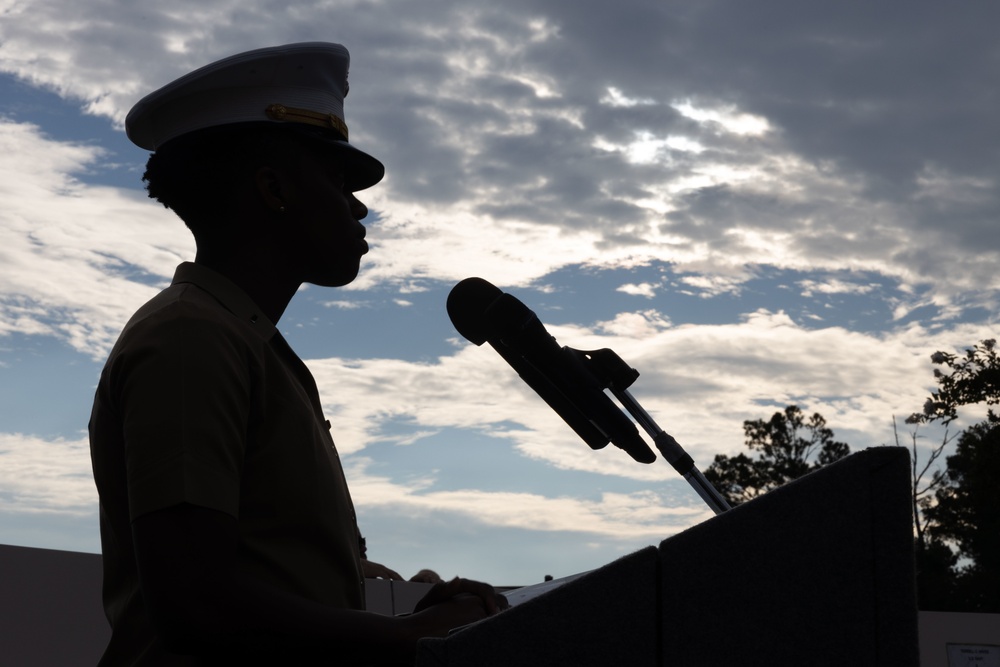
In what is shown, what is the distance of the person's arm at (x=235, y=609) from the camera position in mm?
1676

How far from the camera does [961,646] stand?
13.8 meters

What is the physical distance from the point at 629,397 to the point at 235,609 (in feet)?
3.91

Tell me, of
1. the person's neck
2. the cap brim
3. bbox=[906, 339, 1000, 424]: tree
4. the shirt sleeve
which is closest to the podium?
the shirt sleeve

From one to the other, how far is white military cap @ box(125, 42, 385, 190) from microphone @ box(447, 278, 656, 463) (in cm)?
48

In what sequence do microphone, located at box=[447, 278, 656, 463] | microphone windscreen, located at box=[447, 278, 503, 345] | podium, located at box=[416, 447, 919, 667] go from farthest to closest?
microphone windscreen, located at box=[447, 278, 503, 345] → microphone, located at box=[447, 278, 656, 463] → podium, located at box=[416, 447, 919, 667]

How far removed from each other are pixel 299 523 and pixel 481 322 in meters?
1.04

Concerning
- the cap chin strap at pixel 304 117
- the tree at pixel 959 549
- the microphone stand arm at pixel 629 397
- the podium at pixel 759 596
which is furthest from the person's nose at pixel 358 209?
the tree at pixel 959 549

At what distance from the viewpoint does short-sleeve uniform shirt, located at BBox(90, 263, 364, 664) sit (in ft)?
5.64

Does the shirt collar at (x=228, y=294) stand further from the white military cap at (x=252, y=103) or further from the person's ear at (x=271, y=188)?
the white military cap at (x=252, y=103)

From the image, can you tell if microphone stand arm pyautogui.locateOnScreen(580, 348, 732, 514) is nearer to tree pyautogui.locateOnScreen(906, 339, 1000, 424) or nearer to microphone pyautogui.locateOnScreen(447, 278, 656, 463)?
microphone pyautogui.locateOnScreen(447, 278, 656, 463)

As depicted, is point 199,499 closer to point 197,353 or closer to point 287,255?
point 197,353

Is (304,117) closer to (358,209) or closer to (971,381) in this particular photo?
(358,209)

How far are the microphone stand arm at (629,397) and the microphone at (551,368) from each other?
0.02m

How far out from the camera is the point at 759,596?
141cm
